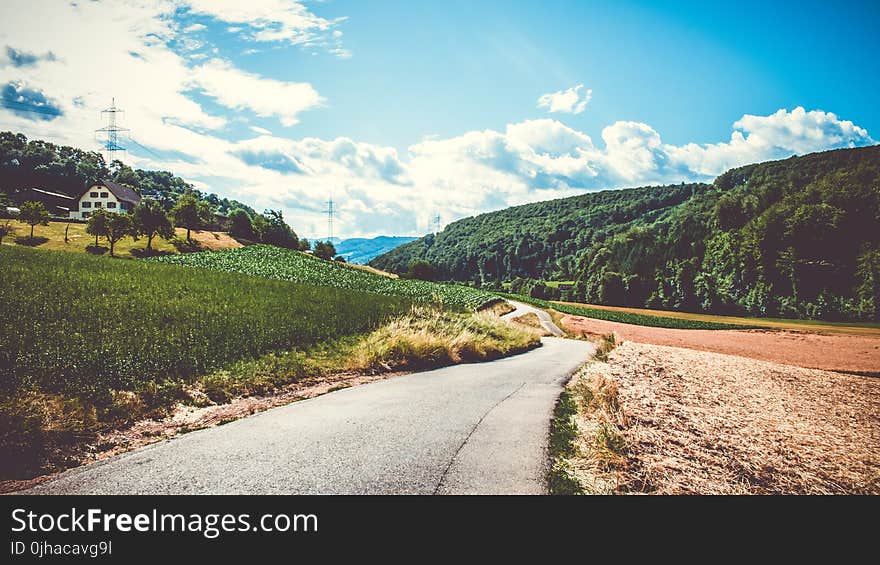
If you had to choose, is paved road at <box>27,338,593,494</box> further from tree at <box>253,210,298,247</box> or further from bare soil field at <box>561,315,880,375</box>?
tree at <box>253,210,298,247</box>

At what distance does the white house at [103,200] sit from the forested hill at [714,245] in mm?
82576

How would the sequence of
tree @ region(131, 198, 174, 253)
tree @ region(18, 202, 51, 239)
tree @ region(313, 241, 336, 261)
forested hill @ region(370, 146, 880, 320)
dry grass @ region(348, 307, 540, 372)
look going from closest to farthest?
forested hill @ region(370, 146, 880, 320) → dry grass @ region(348, 307, 540, 372) → tree @ region(18, 202, 51, 239) → tree @ region(131, 198, 174, 253) → tree @ region(313, 241, 336, 261)

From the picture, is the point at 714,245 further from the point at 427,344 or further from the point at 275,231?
the point at 275,231

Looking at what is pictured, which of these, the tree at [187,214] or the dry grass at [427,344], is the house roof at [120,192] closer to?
the tree at [187,214]

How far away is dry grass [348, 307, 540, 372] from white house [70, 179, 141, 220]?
72.4 m

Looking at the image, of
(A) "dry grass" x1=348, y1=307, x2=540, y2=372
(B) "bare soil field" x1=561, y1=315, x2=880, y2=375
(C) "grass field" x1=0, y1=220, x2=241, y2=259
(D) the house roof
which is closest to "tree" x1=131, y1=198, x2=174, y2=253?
(C) "grass field" x1=0, y1=220, x2=241, y2=259

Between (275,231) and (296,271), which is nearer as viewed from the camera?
(296,271)

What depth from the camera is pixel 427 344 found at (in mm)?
13477

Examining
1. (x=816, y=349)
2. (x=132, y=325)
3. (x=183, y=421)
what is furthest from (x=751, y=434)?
(x=132, y=325)

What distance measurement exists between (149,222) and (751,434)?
65.5 metres

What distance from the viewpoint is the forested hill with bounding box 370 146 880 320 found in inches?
289
